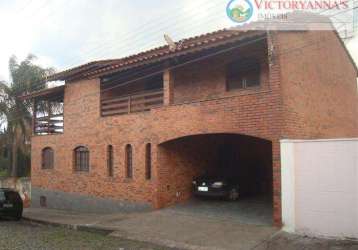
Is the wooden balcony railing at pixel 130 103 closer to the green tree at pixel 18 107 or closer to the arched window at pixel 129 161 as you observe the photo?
the arched window at pixel 129 161

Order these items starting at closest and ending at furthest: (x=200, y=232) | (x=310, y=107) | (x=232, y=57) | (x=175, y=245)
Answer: (x=175, y=245) < (x=200, y=232) < (x=310, y=107) < (x=232, y=57)

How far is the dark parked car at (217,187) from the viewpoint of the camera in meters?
14.0

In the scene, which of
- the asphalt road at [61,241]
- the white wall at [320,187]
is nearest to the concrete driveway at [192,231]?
the asphalt road at [61,241]

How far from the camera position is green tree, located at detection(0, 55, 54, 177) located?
27297mm

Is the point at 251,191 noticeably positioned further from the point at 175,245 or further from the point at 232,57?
the point at 175,245

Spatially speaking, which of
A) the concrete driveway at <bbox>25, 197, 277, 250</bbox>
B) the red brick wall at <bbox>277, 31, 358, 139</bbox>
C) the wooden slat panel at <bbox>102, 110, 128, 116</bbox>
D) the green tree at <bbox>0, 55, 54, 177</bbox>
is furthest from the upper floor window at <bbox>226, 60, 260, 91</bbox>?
the green tree at <bbox>0, 55, 54, 177</bbox>

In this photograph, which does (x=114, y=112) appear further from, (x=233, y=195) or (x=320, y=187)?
(x=320, y=187)

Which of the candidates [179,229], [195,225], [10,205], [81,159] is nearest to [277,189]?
[195,225]

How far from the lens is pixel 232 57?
548 inches

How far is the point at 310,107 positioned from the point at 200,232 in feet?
17.6

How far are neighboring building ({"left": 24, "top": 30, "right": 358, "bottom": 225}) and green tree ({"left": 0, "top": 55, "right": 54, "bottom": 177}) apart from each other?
29.3 ft

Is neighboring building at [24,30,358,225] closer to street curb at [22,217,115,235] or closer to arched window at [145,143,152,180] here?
arched window at [145,143,152,180]

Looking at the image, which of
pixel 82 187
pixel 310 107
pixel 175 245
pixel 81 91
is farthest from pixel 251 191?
pixel 81 91

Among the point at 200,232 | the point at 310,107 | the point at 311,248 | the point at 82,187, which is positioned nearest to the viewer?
the point at 311,248
